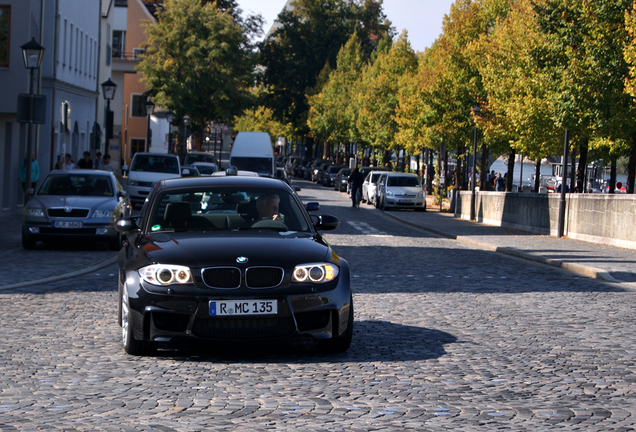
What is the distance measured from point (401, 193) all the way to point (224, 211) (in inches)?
1361

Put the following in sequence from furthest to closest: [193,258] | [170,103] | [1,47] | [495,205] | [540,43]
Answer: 1. [170,103]
2. [495,205]
3. [1,47]
4. [540,43]
5. [193,258]

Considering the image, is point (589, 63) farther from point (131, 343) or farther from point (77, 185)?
point (131, 343)

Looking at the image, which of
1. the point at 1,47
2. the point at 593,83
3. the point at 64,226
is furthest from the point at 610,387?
the point at 1,47

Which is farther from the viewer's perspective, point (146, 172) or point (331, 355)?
point (146, 172)

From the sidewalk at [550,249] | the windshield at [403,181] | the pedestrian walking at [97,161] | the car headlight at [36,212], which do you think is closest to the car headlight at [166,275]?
the sidewalk at [550,249]

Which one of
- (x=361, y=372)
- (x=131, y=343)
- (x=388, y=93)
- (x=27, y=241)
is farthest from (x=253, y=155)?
(x=361, y=372)

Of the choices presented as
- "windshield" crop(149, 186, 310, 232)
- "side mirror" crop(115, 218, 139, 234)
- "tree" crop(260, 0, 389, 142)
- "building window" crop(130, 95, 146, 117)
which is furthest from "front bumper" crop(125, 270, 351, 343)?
"tree" crop(260, 0, 389, 142)

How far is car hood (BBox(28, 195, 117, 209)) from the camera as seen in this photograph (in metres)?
18.4

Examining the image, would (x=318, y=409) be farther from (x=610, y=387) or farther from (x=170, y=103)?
(x=170, y=103)

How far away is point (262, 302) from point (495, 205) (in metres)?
28.3

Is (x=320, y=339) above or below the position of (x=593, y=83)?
below

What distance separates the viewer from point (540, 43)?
27.3 m

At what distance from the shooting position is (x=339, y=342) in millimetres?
7992

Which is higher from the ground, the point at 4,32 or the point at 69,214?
the point at 4,32
